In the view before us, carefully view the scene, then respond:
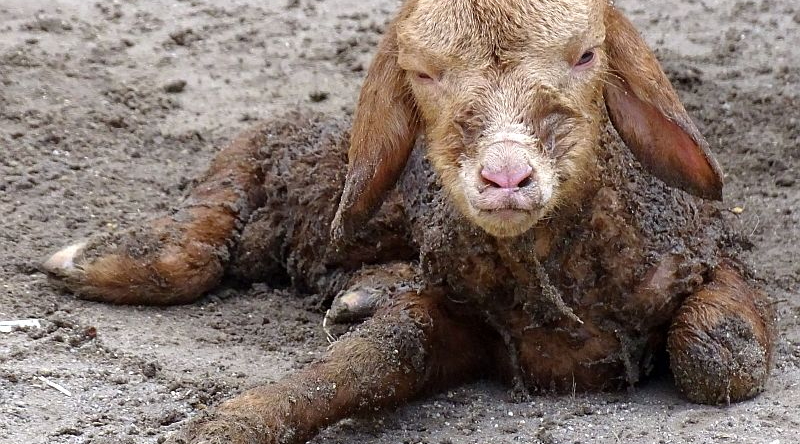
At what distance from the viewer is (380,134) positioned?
16.0 ft

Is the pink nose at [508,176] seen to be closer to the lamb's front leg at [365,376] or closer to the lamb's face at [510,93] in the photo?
the lamb's face at [510,93]

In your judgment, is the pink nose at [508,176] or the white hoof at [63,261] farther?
the white hoof at [63,261]

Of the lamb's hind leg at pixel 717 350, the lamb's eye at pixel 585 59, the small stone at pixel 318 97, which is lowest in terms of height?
the small stone at pixel 318 97

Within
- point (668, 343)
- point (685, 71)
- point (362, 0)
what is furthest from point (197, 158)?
point (668, 343)

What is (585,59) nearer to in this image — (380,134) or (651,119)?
(651,119)

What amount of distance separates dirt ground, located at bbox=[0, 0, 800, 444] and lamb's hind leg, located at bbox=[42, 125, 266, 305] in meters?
0.10

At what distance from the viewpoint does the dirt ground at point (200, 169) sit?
15.5ft

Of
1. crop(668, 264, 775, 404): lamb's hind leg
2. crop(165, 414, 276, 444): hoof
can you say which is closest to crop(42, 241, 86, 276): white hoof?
crop(165, 414, 276, 444): hoof

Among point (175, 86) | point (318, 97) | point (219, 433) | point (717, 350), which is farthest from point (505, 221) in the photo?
point (175, 86)

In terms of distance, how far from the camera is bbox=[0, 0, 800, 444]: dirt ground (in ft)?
15.5

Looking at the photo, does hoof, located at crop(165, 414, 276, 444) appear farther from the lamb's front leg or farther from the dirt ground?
the dirt ground

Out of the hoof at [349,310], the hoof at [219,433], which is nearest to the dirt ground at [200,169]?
the hoof at [349,310]

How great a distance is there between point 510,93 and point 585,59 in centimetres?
39

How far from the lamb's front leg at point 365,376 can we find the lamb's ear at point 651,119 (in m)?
0.95
